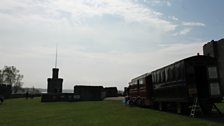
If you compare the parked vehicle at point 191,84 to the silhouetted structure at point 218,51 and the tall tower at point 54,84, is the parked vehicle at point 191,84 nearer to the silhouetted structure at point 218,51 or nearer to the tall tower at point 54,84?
the silhouetted structure at point 218,51

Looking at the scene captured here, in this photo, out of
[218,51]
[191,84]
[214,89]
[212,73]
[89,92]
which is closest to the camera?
[191,84]

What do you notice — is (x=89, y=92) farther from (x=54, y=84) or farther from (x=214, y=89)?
(x=214, y=89)

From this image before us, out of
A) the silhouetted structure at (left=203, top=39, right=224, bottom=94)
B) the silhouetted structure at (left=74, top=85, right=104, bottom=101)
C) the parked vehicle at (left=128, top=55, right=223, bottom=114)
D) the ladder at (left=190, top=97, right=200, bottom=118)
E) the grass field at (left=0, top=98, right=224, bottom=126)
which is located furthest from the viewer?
the silhouetted structure at (left=74, top=85, right=104, bottom=101)

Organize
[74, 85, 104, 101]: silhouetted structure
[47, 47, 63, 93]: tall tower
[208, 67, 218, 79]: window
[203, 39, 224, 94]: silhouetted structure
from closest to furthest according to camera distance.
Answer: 1. [208, 67, 218, 79]: window
2. [203, 39, 224, 94]: silhouetted structure
3. [74, 85, 104, 101]: silhouetted structure
4. [47, 47, 63, 93]: tall tower

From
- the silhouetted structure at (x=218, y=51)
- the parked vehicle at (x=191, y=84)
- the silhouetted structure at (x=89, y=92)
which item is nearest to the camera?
the parked vehicle at (x=191, y=84)

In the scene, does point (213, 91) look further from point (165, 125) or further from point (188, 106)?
point (165, 125)

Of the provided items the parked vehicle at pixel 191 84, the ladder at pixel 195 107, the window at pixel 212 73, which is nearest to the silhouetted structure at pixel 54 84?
the parked vehicle at pixel 191 84

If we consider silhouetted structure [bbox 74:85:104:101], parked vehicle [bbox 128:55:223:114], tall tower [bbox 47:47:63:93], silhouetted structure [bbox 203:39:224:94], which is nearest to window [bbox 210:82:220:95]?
parked vehicle [bbox 128:55:223:114]

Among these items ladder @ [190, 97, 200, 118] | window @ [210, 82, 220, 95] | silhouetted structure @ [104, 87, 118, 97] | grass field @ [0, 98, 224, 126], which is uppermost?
silhouetted structure @ [104, 87, 118, 97]

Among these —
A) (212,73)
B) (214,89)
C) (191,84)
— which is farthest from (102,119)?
(212,73)

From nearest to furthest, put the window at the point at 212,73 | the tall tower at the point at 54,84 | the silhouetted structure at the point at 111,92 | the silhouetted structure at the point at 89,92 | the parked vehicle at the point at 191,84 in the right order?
the parked vehicle at the point at 191,84, the window at the point at 212,73, the silhouetted structure at the point at 89,92, the tall tower at the point at 54,84, the silhouetted structure at the point at 111,92

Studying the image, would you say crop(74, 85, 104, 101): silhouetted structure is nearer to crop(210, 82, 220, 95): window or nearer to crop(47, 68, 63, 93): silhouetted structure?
crop(47, 68, 63, 93): silhouetted structure

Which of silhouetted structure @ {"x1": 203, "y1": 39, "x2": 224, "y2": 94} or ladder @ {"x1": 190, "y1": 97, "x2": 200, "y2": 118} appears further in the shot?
silhouetted structure @ {"x1": 203, "y1": 39, "x2": 224, "y2": 94}

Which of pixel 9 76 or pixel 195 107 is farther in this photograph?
pixel 9 76
